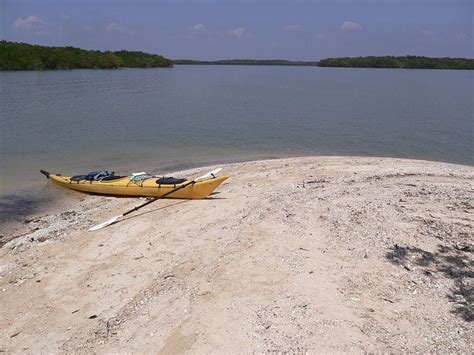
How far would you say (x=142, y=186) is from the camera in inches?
507

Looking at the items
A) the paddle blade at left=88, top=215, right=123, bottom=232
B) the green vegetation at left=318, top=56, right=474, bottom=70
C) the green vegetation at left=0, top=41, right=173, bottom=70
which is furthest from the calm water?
the green vegetation at left=318, top=56, right=474, bottom=70

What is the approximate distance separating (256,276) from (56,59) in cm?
9187

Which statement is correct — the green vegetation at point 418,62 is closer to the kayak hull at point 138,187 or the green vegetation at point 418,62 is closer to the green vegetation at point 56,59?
the green vegetation at point 56,59

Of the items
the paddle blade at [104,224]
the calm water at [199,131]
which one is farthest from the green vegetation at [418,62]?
the paddle blade at [104,224]

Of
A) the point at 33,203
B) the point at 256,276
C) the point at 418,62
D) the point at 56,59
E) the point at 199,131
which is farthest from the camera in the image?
the point at 418,62

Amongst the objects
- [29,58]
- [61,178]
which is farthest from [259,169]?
[29,58]

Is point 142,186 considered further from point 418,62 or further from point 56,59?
point 418,62

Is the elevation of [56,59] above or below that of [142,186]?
above

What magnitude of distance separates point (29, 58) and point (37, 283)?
83626 millimetres

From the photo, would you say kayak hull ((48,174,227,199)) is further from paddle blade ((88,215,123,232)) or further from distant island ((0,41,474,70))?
distant island ((0,41,474,70))

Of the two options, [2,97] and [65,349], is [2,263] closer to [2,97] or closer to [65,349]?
[65,349]

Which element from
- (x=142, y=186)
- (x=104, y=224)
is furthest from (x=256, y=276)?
(x=142, y=186)

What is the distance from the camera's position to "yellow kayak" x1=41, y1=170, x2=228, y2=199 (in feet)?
39.6

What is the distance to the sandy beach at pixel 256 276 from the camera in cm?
577
